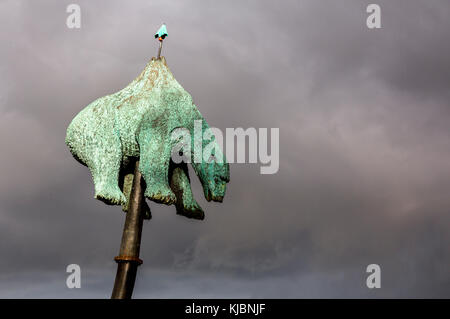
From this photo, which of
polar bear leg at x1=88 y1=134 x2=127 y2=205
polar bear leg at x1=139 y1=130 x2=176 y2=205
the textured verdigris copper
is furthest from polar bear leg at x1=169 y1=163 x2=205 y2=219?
polar bear leg at x1=88 y1=134 x2=127 y2=205

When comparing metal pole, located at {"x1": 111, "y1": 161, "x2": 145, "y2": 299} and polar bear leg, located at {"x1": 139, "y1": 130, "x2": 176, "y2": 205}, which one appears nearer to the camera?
metal pole, located at {"x1": 111, "y1": 161, "x2": 145, "y2": 299}

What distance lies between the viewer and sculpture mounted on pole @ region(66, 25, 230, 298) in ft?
20.3

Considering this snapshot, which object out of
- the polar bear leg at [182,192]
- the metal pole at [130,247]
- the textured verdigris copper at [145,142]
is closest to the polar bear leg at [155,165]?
the textured verdigris copper at [145,142]

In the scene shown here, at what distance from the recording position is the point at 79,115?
6.63 m

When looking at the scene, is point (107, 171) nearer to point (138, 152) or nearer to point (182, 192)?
point (138, 152)

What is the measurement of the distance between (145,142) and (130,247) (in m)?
1.29

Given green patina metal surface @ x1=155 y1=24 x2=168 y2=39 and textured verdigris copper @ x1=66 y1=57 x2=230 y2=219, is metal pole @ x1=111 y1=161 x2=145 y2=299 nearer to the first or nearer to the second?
textured verdigris copper @ x1=66 y1=57 x2=230 y2=219

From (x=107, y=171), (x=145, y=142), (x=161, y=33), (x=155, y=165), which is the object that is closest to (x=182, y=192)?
(x=155, y=165)

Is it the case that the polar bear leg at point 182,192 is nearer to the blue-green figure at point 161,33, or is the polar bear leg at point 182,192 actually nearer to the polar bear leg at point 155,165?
the polar bear leg at point 155,165

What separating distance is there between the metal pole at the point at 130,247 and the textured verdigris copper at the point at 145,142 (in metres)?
0.19

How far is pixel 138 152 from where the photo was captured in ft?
21.2

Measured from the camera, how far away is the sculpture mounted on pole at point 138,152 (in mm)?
6180
